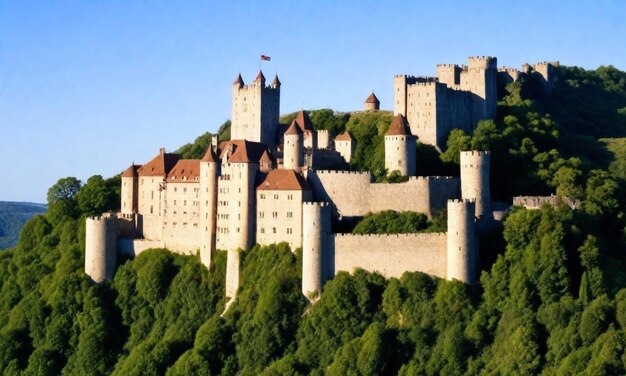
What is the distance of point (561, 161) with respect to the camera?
261ft

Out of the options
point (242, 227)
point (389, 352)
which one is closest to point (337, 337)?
point (389, 352)

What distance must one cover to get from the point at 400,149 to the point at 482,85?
39.5ft

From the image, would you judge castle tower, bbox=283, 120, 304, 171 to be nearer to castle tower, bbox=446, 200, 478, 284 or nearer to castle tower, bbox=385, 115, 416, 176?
castle tower, bbox=385, 115, 416, 176

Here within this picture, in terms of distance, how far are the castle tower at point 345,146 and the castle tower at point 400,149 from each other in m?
3.83

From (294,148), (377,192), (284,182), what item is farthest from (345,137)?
(284,182)

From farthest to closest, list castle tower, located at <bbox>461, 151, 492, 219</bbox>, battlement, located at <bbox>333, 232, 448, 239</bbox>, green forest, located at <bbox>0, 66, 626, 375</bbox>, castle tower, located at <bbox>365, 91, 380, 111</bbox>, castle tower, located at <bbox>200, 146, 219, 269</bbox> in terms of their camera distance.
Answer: castle tower, located at <bbox>365, 91, 380, 111</bbox> < castle tower, located at <bbox>200, 146, 219, 269</bbox> < castle tower, located at <bbox>461, 151, 492, 219</bbox> < battlement, located at <bbox>333, 232, 448, 239</bbox> < green forest, located at <bbox>0, 66, 626, 375</bbox>

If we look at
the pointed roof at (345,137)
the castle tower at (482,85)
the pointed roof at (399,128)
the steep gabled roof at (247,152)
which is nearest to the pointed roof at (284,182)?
the steep gabled roof at (247,152)

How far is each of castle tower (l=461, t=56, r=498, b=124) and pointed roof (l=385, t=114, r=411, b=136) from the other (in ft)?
29.9

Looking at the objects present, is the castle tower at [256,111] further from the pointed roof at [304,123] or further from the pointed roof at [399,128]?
the pointed roof at [399,128]

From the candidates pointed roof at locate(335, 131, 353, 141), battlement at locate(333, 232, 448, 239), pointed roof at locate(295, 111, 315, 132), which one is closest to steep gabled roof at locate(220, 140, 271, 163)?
pointed roof at locate(295, 111, 315, 132)

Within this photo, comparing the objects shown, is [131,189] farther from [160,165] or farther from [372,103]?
[372,103]

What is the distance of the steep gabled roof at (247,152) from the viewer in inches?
3002

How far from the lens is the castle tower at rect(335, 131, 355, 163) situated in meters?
80.1

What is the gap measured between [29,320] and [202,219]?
48.0 ft
